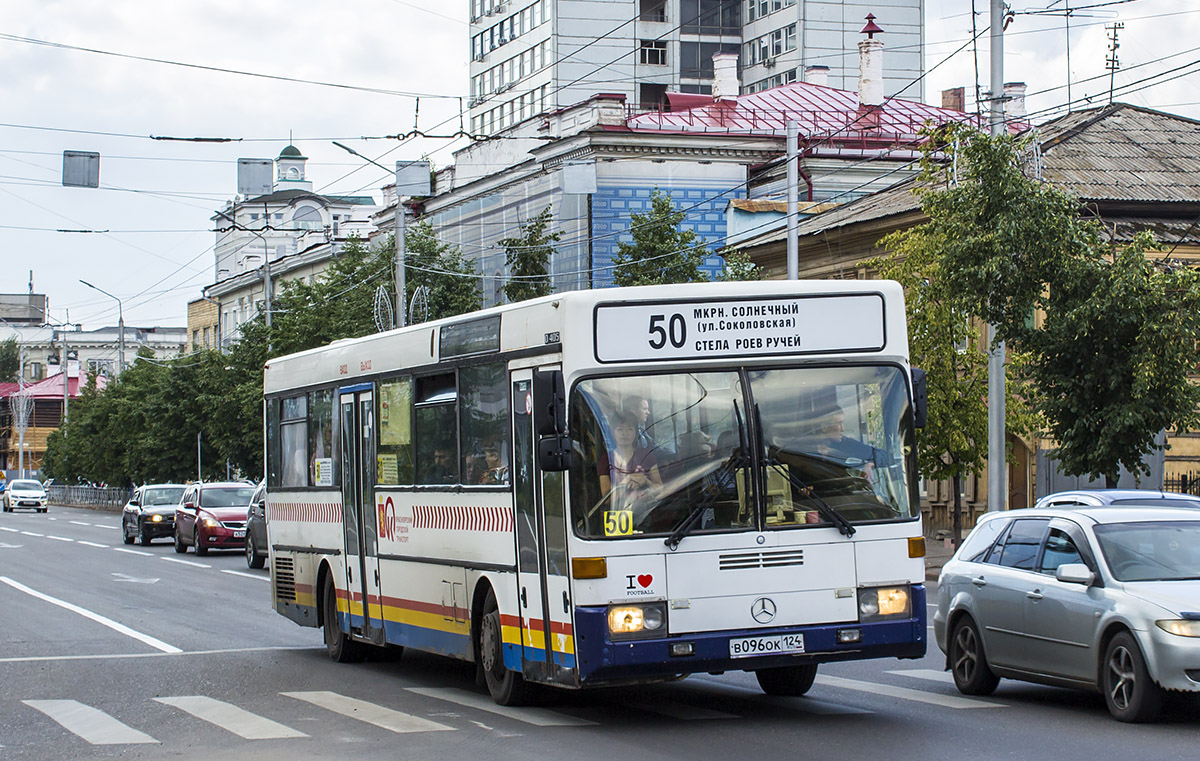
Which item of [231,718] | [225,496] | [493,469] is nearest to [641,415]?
[493,469]

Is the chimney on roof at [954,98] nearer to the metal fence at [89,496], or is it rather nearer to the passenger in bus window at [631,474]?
the metal fence at [89,496]

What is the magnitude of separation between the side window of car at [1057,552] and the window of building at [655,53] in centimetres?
7266

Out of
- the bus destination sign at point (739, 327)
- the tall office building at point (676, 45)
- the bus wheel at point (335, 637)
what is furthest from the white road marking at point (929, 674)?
the tall office building at point (676, 45)

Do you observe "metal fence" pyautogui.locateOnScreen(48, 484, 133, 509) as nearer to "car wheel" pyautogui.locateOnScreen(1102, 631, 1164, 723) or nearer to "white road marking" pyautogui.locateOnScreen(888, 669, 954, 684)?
"white road marking" pyautogui.locateOnScreen(888, 669, 954, 684)

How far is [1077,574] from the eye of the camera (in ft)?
36.8

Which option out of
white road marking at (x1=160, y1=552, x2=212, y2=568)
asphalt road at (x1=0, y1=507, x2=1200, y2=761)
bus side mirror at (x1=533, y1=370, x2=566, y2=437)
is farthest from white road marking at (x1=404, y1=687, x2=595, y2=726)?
white road marking at (x1=160, y1=552, x2=212, y2=568)

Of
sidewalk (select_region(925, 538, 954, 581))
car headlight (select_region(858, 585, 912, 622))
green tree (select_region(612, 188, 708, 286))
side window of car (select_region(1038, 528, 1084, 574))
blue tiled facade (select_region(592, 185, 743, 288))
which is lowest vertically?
sidewalk (select_region(925, 538, 954, 581))

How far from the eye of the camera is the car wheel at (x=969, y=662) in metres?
12.7

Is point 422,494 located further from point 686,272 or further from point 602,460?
point 686,272

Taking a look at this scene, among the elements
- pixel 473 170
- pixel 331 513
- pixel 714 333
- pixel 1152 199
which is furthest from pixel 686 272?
pixel 714 333

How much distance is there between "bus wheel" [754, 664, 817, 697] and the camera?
1257 cm

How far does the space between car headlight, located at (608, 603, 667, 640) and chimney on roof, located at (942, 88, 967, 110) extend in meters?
54.0

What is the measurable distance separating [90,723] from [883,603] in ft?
17.8

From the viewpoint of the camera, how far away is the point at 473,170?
220 feet
